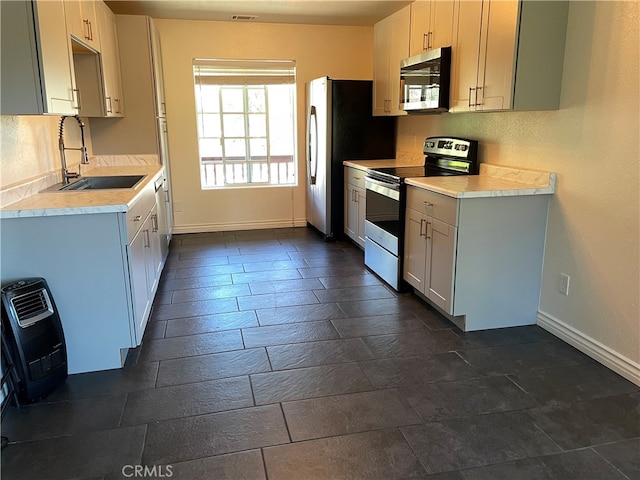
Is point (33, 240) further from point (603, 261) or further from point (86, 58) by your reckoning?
point (603, 261)

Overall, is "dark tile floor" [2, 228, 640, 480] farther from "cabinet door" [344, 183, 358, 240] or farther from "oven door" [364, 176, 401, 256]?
"cabinet door" [344, 183, 358, 240]

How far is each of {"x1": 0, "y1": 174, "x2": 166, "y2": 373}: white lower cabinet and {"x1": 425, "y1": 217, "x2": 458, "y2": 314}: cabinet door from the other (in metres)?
1.87

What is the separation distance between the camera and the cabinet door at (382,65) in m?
4.58

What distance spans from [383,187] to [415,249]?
2.18ft

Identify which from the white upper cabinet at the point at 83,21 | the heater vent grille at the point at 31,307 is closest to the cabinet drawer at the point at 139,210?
the heater vent grille at the point at 31,307

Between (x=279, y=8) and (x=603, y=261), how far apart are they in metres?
3.75

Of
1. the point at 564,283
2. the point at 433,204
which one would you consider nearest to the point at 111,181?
the point at 433,204

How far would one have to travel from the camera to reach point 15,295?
86.9 inches

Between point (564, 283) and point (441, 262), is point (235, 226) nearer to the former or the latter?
point (441, 262)

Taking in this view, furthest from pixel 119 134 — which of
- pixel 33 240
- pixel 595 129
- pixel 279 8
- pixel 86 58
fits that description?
pixel 595 129

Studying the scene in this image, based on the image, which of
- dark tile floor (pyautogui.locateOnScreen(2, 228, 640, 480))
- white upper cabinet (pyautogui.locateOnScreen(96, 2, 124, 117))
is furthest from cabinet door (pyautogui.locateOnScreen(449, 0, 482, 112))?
white upper cabinet (pyautogui.locateOnScreen(96, 2, 124, 117))

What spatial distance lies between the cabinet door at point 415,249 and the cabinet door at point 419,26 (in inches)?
55.9

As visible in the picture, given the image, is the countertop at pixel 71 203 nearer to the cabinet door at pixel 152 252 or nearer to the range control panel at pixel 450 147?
the cabinet door at pixel 152 252

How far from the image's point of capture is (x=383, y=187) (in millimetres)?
3904
